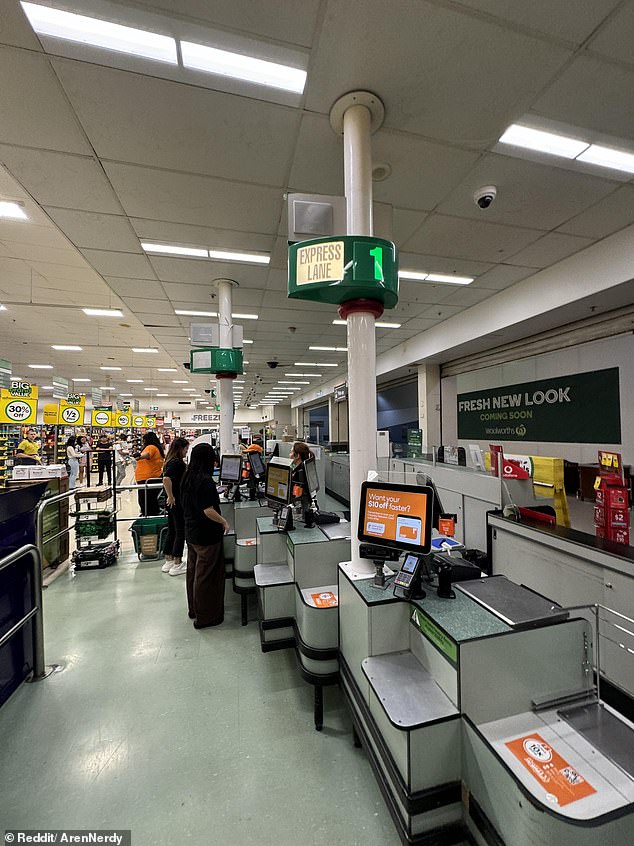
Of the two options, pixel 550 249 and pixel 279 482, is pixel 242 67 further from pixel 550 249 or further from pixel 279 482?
pixel 550 249

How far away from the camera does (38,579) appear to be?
8.64 ft

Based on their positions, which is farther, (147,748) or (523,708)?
(147,748)

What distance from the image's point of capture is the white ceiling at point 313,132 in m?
1.79

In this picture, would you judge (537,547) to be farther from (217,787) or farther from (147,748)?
A: (147,748)

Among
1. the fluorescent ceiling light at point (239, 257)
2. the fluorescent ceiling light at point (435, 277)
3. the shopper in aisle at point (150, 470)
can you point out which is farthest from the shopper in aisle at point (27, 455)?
the fluorescent ceiling light at point (435, 277)

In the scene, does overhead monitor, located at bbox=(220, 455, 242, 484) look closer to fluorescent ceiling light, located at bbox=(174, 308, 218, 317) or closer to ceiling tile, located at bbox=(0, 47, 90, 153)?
fluorescent ceiling light, located at bbox=(174, 308, 218, 317)

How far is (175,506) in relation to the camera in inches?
166

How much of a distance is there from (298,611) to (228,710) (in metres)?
0.69

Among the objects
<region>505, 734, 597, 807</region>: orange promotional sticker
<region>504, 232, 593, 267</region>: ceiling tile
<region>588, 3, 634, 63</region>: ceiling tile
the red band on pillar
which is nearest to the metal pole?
the red band on pillar

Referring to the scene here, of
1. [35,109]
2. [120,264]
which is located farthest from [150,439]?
[35,109]

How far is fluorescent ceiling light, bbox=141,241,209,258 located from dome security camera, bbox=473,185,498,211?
2.80 meters

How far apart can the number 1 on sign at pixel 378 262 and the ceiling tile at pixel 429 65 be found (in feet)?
3.40

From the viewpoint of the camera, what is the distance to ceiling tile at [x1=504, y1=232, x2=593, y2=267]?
3891 millimetres

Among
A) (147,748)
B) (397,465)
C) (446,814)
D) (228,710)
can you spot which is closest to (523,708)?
(446,814)
